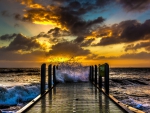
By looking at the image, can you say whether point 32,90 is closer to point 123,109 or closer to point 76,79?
point 76,79

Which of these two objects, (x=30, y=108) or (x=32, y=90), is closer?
(x=30, y=108)

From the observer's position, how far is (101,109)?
31.6ft

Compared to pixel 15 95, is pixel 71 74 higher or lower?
higher

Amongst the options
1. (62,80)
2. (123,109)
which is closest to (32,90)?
(62,80)

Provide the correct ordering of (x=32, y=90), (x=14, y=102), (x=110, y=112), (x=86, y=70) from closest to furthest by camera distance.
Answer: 1. (x=110, y=112)
2. (x=14, y=102)
3. (x=32, y=90)
4. (x=86, y=70)

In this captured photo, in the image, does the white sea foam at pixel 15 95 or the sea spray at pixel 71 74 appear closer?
the white sea foam at pixel 15 95

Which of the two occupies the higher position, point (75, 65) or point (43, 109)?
point (75, 65)

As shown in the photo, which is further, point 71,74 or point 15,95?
point 71,74

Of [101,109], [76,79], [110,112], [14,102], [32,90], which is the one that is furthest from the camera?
[76,79]

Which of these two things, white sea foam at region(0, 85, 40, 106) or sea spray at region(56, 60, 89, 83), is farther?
sea spray at region(56, 60, 89, 83)

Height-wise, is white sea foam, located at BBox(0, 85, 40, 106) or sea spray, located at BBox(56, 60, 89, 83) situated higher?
sea spray, located at BBox(56, 60, 89, 83)

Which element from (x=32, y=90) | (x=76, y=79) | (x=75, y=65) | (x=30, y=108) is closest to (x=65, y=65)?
(x=75, y=65)

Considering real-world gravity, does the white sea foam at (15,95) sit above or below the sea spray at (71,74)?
below

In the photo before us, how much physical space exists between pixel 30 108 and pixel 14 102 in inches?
422
